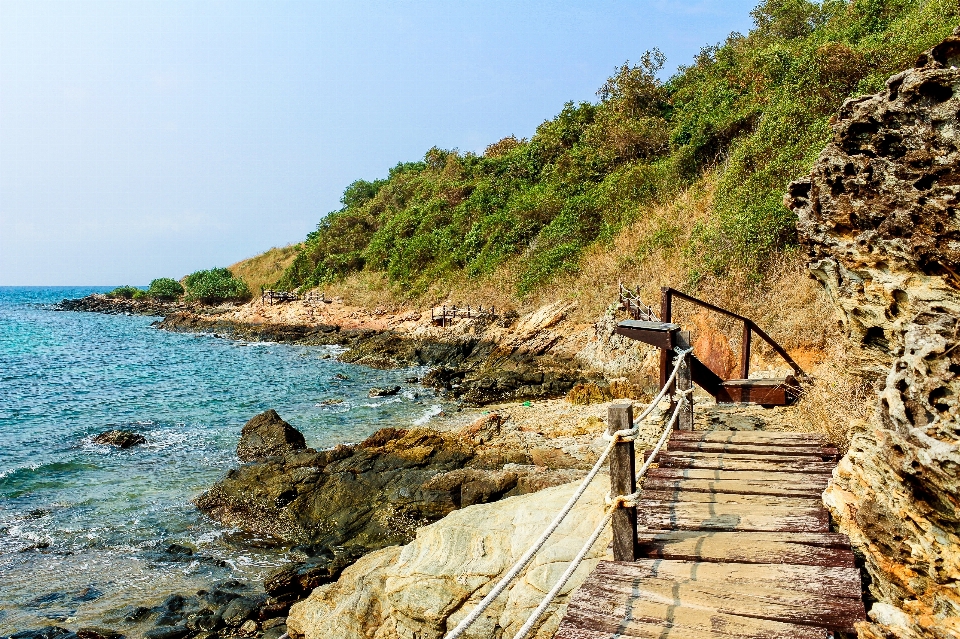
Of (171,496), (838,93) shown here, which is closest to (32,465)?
(171,496)

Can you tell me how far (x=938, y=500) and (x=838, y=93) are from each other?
19.0 m

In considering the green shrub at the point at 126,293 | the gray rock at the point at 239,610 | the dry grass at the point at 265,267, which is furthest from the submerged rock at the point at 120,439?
the green shrub at the point at 126,293

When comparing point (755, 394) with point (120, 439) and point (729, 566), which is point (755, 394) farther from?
point (120, 439)

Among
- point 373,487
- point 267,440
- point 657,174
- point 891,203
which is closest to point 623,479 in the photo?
point 891,203

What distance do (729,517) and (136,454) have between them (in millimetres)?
13912

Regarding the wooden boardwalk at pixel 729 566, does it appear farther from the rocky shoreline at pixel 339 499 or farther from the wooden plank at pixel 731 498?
the rocky shoreline at pixel 339 499

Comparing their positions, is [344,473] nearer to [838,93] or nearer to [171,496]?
[171,496]

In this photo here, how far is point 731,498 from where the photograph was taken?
550 cm

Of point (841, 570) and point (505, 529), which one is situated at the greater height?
point (841, 570)

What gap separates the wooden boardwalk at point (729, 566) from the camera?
11.9 ft

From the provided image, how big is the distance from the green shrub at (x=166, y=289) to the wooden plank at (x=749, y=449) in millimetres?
68389

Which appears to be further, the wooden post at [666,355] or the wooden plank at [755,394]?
the wooden plank at [755,394]

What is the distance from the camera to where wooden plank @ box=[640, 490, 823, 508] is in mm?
5305

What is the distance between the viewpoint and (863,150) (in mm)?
5629
